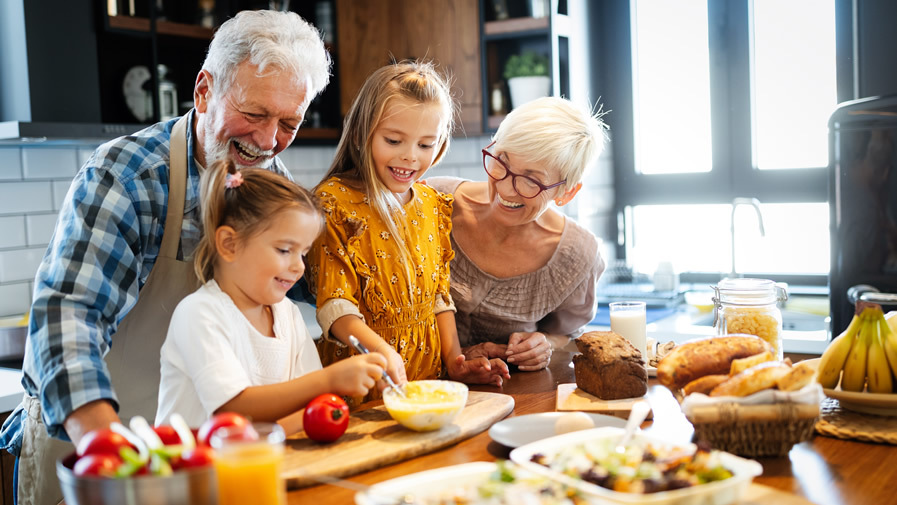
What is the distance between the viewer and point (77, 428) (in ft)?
4.97

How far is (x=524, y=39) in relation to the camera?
14.1 feet

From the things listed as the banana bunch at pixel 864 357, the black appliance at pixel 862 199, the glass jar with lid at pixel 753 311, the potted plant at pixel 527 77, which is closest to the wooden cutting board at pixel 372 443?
the glass jar with lid at pixel 753 311

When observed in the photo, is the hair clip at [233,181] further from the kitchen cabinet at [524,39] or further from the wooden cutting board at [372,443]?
the kitchen cabinet at [524,39]

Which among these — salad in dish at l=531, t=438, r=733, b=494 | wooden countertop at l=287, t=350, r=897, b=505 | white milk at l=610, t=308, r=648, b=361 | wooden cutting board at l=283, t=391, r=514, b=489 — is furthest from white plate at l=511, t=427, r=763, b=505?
white milk at l=610, t=308, r=648, b=361

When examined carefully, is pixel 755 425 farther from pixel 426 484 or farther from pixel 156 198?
pixel 156 198

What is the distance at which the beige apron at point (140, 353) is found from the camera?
189cm

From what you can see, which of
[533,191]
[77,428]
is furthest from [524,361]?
[77,428]

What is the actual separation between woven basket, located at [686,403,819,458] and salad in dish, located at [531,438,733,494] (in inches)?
6.4

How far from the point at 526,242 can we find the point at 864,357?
1.14m

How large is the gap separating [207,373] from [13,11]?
6.38ft

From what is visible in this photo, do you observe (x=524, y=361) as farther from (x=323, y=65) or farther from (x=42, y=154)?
(x=42, y=154)

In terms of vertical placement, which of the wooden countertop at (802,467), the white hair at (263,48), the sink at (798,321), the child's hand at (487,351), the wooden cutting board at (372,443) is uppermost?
the white hair at (263,48)

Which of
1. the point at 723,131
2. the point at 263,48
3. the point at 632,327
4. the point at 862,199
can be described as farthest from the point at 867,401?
the point at 723,131

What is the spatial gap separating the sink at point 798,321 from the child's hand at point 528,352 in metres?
1.77
